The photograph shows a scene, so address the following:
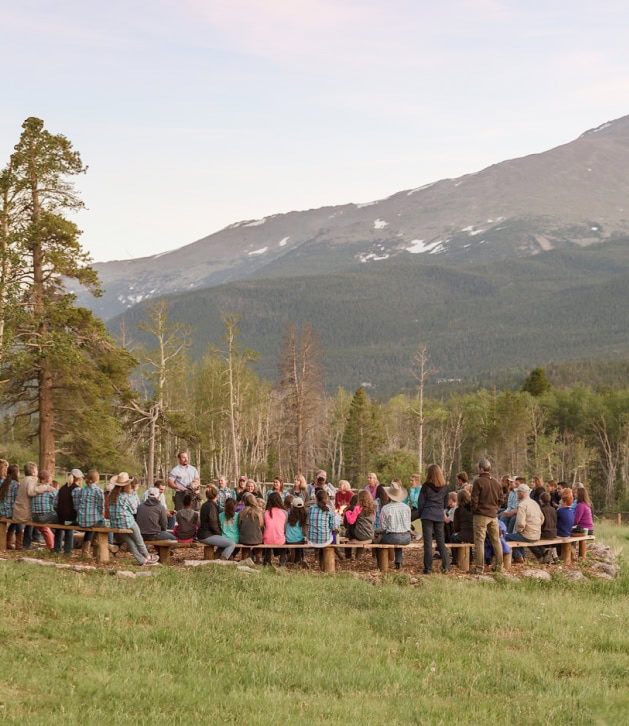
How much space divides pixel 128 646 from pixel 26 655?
1.21 meters

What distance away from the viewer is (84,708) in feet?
28.3

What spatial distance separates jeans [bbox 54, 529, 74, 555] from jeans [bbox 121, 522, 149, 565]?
1726 mm

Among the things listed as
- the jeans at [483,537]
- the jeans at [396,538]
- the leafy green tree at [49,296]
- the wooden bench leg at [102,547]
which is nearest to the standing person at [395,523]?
the jeans at [396,538]

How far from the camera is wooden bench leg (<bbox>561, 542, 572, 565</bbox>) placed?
19328 millimetres

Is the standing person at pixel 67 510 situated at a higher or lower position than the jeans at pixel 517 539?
higher

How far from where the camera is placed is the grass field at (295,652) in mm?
9047

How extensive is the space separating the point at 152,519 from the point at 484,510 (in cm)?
621

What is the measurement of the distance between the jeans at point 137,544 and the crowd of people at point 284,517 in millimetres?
18

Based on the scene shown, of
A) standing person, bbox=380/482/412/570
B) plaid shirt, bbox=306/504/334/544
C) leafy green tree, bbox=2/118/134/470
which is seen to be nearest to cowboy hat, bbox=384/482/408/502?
standing person, bbox=380/482/412/570

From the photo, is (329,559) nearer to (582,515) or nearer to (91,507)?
(91,507)

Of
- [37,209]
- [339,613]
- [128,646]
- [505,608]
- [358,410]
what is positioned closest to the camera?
[128,646]

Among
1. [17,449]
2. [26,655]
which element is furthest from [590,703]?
[17,449]

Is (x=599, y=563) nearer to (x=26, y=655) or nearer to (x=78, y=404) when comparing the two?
(x=26, y=655)

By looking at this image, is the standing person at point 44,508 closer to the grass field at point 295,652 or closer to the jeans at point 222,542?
the grass field at point 295,652
